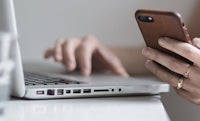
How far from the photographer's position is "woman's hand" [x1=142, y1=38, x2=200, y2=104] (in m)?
0.63

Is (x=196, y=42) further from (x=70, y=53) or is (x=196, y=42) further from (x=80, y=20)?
(x=80, y=20)

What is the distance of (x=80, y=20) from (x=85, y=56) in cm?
32

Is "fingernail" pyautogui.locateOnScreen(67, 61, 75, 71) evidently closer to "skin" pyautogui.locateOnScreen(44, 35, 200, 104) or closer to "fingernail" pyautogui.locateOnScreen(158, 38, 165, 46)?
"skin" pyautogui.locateOnScreen(44, 35, 200, 104)

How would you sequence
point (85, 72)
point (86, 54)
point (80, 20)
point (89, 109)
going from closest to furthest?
point (89, 109), point (85, 72), point (86, 54), point (80, 20)

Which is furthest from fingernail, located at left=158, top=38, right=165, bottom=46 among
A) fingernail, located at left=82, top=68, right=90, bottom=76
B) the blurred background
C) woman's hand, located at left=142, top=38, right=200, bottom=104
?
the blurred background

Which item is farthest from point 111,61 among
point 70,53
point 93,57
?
point 70,53

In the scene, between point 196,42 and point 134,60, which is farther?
point 134,60

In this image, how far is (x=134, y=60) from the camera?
1.15 metres

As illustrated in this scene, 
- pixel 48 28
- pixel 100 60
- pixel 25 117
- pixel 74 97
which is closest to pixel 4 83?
pixel 25 117

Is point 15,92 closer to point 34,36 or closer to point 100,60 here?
point 100,60

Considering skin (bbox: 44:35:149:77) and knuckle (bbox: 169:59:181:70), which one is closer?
knuckle (bbox: 169:59:181:70)

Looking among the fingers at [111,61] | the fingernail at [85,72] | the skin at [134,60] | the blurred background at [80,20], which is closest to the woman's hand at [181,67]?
the skin at [134,60]

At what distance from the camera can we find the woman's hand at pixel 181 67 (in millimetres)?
632

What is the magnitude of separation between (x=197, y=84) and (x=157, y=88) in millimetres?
77
